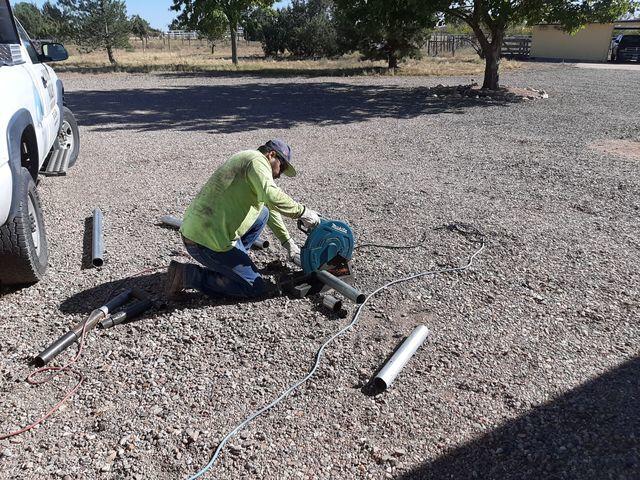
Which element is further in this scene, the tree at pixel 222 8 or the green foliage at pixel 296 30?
the green foliage at pixel 296 30

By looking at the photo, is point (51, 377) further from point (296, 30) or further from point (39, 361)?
point (296, 30)

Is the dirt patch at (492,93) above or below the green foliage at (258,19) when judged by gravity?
below

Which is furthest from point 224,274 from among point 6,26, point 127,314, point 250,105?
point 250,105

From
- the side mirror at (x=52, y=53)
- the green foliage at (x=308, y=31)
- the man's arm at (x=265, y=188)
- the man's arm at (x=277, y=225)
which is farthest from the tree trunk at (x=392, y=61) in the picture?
the man's arm at (x=265, y=188)

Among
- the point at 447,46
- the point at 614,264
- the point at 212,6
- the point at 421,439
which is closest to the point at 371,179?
the point at 614,264

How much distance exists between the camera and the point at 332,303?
406cm

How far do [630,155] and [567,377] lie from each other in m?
7.38

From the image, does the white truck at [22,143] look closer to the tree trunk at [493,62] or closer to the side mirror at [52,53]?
the side mirror at [52,53]

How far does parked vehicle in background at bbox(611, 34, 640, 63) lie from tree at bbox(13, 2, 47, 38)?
42510mm

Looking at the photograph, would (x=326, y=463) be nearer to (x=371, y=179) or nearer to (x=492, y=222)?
(x=492, y=222)

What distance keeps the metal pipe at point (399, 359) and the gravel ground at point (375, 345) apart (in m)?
0.08

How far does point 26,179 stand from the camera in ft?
13.9

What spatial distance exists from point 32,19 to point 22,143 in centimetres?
5250

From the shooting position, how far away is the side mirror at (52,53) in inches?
247
